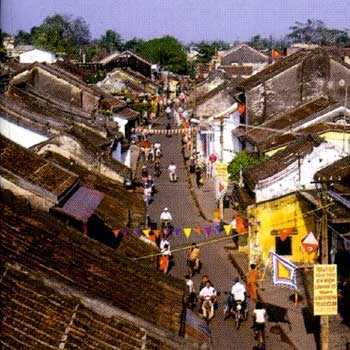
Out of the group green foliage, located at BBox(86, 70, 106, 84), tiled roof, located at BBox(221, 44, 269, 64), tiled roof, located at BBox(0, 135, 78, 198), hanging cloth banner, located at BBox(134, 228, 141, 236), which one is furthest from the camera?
tiled roof, located at BBox(221, 44, 269, 64)

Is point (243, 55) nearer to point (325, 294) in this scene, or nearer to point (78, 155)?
point (78, 155)

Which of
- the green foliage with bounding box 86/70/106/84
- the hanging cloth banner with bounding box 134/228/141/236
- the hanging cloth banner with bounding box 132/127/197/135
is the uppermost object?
the hanging cloth banner with bounding box 134/228/141/236

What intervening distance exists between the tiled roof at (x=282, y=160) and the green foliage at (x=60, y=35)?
6278 centimetres

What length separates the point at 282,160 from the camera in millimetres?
25844

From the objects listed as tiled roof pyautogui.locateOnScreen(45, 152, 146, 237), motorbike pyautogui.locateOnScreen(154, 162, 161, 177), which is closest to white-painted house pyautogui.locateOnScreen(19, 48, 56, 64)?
motorbike pyautogui.locateOnScreen(154, 162, 161, 177)

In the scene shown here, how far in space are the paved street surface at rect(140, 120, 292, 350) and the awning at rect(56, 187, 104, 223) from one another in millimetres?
4321

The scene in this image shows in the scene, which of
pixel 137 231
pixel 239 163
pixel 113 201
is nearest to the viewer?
pixel 137 231

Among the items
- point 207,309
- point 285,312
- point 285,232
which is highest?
point 285,232

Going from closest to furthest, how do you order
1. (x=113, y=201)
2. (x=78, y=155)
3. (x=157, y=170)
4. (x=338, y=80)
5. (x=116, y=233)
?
(x=116, y=233) < (x=113, y=201) < (x=78, y=155) < (x=338, y=80) < (x=157, y=170)

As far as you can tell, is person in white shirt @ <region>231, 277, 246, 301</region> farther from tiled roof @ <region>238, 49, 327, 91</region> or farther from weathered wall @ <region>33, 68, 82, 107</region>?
weathered wall @ <region>33, 68, 82, 107</region>

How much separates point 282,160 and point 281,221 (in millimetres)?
2310

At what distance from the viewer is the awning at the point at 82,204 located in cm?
1407

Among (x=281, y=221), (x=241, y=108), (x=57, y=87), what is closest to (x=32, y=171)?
(x=281, y=221)

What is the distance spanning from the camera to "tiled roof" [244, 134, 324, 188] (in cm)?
2475
